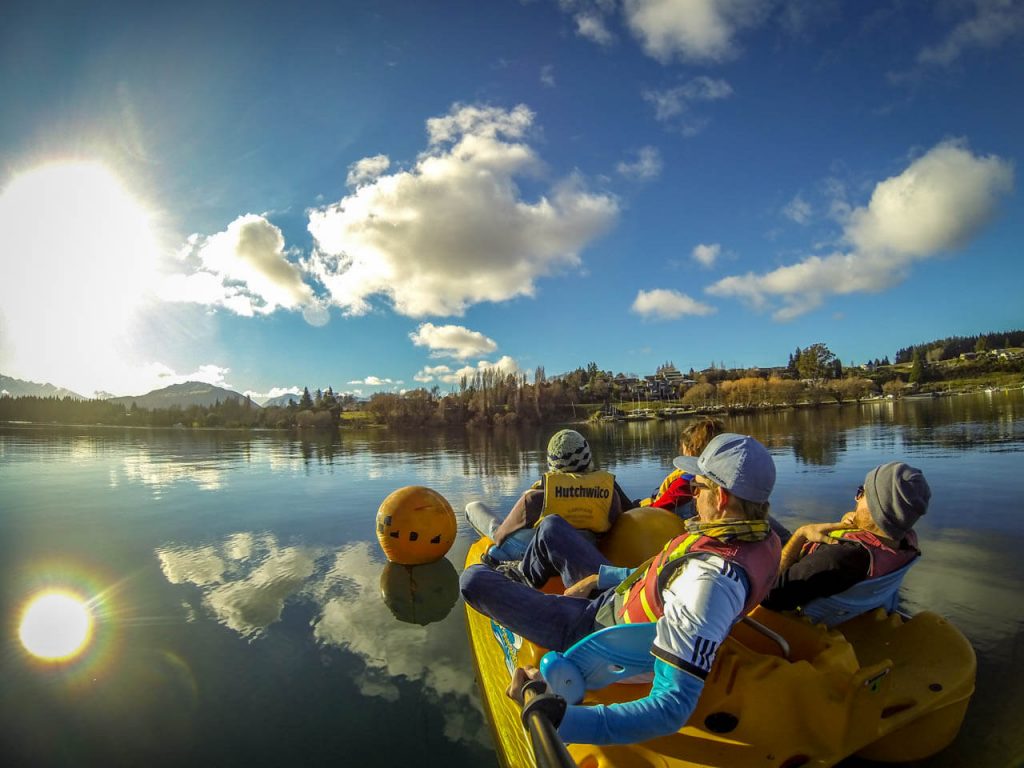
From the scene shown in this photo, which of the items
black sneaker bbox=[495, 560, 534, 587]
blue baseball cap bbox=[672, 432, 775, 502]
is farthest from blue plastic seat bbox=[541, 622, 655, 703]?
black sneaker bbox=[495, 560, 534, 587]

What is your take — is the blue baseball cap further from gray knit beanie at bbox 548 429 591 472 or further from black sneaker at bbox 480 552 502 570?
black sneaker at bbox 480 552 502 570

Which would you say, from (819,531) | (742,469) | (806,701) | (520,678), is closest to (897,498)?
(819,531)

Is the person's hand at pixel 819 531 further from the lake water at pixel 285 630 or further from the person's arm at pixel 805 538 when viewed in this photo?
the lake water at pixel 285 630

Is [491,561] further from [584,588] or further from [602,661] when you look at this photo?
[602,661]

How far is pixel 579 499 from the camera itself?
4934 mm

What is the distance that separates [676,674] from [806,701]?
106 centimetres

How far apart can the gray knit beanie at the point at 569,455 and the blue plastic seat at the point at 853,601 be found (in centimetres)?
219

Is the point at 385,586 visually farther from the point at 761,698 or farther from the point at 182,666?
the point at 761,698

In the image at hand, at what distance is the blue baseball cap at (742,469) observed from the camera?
8.16 ft

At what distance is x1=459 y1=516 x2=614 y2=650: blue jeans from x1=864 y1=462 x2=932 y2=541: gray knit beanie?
1.84 m

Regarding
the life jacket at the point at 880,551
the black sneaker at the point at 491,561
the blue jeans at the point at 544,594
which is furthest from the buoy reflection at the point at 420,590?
the life jacket at the point at 880,551

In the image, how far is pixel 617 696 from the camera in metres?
2.86

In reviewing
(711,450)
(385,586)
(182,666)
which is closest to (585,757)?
(711,450)

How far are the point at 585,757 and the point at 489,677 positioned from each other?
1396 millimetres
